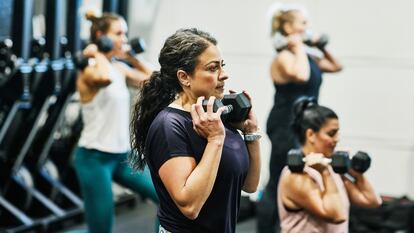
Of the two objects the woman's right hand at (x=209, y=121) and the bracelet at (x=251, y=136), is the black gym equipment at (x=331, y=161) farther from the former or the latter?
the woman's right hand at (x=209, y=121)

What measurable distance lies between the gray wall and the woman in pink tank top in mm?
2130

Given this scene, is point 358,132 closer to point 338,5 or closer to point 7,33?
point 338,5

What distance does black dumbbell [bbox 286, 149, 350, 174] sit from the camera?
2.98m

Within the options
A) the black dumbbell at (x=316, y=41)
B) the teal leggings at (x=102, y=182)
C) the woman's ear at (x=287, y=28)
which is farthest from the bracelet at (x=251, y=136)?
the black dumbbell at (x=316, y=41)

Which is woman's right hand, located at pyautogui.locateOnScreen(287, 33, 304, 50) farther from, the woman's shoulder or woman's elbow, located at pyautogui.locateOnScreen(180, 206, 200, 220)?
woman's elbow, located at pyautogui.locateOnScreen(180, 206, 200, 220)

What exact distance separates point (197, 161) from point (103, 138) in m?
1.74

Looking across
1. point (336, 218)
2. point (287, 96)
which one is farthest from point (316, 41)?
point (336, 218)

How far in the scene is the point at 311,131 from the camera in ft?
10.7

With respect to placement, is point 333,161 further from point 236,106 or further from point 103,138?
point 103,138

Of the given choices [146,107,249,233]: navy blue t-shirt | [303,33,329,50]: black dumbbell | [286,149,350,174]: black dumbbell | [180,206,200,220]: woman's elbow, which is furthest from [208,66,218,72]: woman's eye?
[303,33,329,50]: black dumbbell

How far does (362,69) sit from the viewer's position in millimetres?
5391

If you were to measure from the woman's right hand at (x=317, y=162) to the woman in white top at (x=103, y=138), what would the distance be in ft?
3.38

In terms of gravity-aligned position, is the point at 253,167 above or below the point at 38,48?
above

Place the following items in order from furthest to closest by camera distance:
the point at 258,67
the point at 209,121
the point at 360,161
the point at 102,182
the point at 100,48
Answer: the point at 258,67 < the point at 100,48 < the point at 102,182 < the point at 360,161 < the point at 209,121
